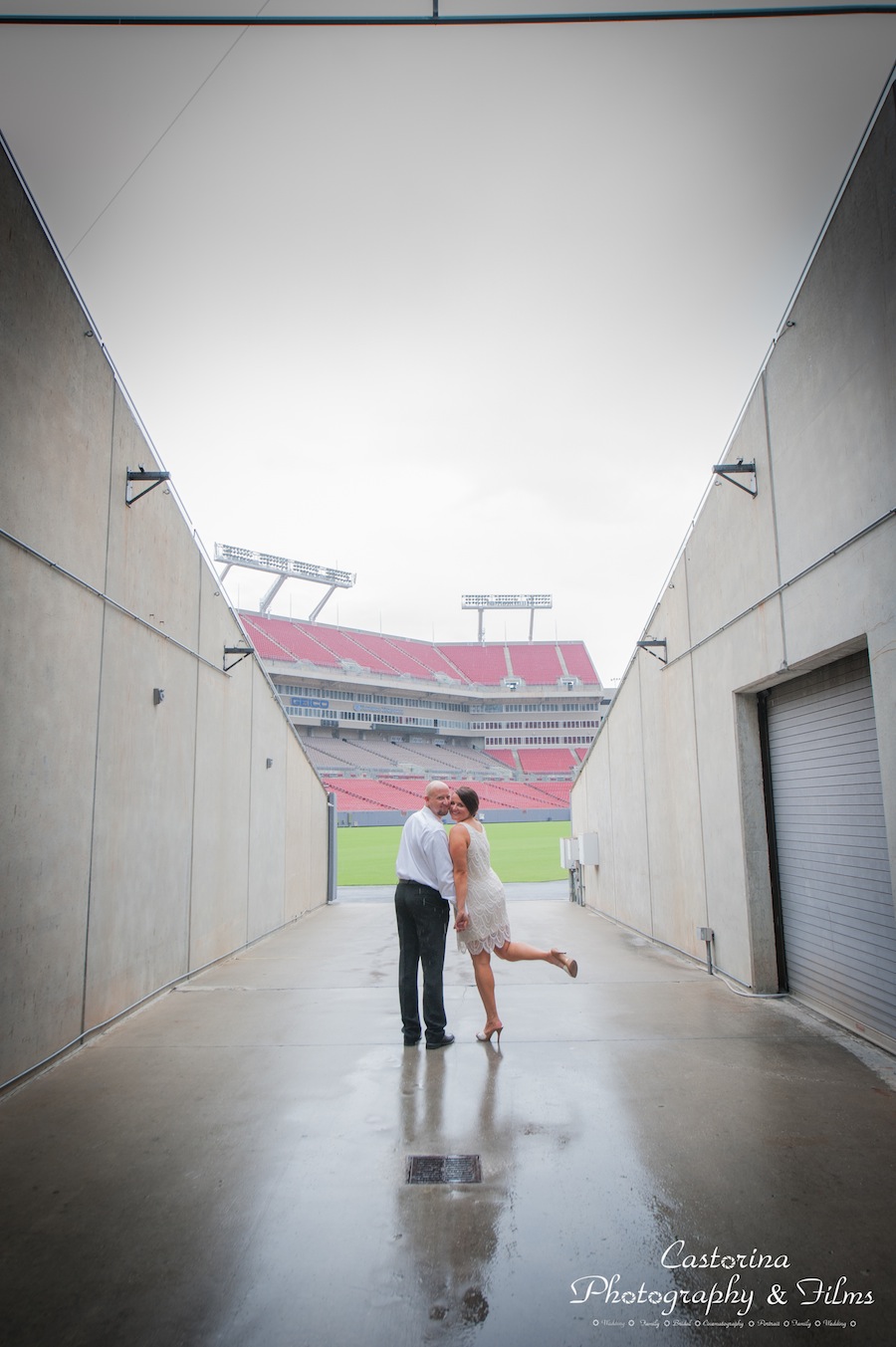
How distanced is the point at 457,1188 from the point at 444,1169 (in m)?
0.16

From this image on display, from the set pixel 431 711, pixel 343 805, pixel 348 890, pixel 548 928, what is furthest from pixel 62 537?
pixel 431 711

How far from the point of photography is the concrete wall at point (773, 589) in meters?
3.91

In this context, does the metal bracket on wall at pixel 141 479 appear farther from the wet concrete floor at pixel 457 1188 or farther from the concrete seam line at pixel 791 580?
the concrete seam line at pixel 791 580

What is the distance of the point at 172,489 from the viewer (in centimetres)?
654

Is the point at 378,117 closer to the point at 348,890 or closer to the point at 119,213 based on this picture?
the point at 119,213

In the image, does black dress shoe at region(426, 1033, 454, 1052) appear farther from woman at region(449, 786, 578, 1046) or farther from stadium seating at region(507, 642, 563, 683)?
stadium seating at region(507, 642, 563, 683)

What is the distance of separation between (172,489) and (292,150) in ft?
8.92

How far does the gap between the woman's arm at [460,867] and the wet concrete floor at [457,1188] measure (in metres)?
0.70

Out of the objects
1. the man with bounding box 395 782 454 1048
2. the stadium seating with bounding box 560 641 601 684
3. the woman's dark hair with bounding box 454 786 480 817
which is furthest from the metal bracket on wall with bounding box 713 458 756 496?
the stadium seating with bounding box 560 641 601 684

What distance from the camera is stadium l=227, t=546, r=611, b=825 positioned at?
56.5 metres

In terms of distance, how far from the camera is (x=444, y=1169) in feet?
9.53

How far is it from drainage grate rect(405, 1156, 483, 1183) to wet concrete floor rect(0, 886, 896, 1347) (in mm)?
52

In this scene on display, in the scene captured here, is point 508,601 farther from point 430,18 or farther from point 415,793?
point 430,18

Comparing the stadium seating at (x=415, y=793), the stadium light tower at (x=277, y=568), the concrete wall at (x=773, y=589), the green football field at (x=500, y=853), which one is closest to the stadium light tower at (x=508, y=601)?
the stadium light tower at (x=277, y=568)
